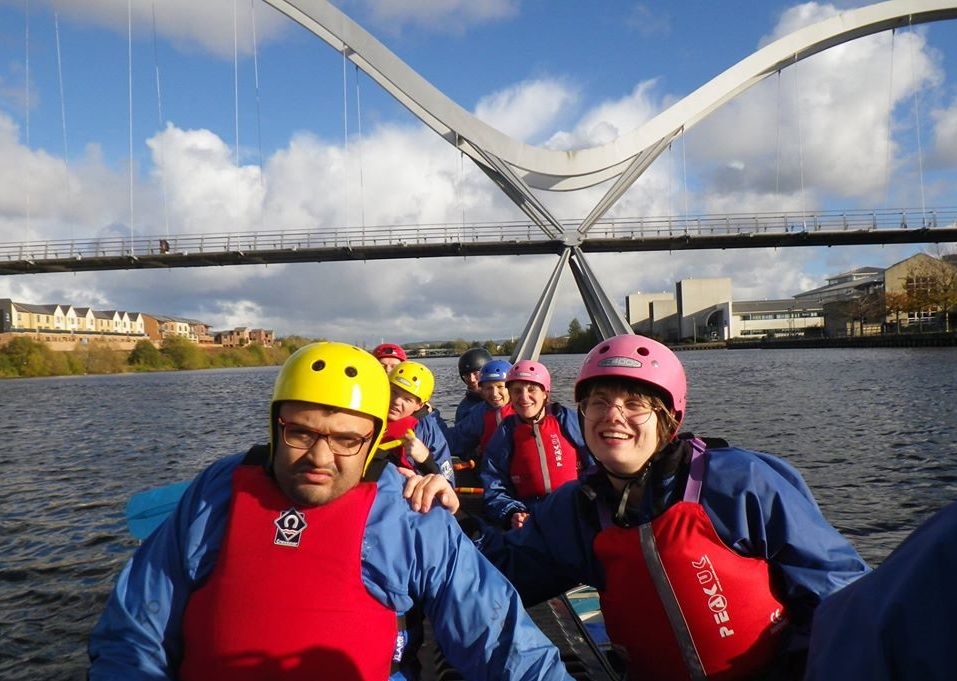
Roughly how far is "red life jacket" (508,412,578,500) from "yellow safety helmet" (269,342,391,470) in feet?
12.3

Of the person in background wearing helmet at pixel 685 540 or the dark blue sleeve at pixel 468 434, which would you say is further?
the dark blue sleeve at pixel 468 434

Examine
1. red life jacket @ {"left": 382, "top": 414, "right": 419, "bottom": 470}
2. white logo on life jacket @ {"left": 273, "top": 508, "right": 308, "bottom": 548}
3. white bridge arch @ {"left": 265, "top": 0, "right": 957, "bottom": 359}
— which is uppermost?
white bridge arch @ {"left": 265, "top": 0, "right": 957, "bottom": 359}

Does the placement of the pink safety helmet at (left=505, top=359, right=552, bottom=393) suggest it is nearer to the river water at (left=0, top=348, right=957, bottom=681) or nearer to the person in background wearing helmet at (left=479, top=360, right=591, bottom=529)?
the person in background wearing helmet at (left=479, top=360, right=591, bottom=529)

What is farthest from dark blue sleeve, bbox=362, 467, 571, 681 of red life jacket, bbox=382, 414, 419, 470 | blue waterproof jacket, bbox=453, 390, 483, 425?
blue waterproof jacket, bbox=453, 390, 483, 425

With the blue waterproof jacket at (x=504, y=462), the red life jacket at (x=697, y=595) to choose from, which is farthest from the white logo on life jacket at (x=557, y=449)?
the red life jacket at (x=697, y=595)

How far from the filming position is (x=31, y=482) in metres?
14.8

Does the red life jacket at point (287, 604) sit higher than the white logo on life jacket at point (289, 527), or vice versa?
the white logo on life jacket at point (289, 527)

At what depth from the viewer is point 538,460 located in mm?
6113

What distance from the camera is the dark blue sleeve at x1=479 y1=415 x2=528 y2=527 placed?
18.5 feet

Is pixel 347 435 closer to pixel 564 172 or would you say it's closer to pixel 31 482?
pixel 31 482

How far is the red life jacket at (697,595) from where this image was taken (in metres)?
2.38

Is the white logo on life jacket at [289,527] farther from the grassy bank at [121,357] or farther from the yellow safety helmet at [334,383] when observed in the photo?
the grassy bank at [121,357]

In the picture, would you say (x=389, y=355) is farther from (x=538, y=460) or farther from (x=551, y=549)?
(x=551, y=549)

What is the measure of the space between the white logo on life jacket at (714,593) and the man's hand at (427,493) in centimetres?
101
